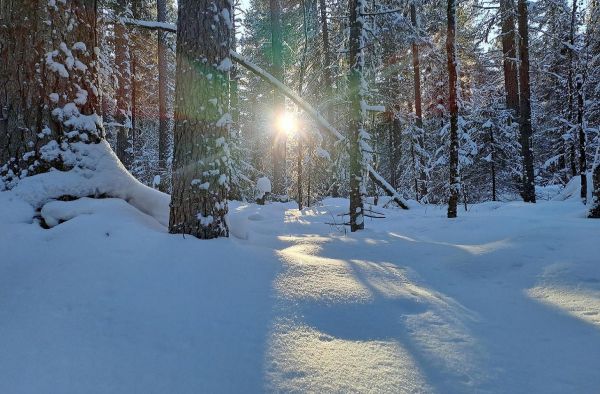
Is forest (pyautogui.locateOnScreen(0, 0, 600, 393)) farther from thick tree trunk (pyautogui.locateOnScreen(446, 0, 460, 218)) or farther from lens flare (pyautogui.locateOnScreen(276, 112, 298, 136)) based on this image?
lens flare (pyautogui.locateOnScreen(276, 112, 298, 136))

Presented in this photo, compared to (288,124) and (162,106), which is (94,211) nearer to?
(288,124)

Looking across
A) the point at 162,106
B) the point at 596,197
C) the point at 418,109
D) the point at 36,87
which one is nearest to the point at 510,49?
the point at 418,109

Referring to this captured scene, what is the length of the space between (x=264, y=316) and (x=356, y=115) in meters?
5.50

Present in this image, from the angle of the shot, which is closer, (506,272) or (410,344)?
(410,344)

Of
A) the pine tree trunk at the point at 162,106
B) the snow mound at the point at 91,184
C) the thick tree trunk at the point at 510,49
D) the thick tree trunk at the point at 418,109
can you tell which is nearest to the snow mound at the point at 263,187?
the pine tree trunk at the point at 162,106

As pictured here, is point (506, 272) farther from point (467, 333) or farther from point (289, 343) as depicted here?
point (289, 343)

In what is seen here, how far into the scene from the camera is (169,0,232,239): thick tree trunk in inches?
150

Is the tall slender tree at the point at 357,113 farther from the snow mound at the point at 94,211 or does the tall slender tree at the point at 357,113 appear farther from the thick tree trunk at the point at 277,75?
the thick tree trunk at the point at 277,75

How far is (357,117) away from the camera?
287 inches

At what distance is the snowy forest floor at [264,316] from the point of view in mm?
1903

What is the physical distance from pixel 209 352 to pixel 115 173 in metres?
2.63

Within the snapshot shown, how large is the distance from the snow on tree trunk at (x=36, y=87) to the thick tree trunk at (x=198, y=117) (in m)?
1.01

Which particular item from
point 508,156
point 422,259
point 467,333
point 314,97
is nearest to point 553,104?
point 508,156

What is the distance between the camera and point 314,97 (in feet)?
34.5
